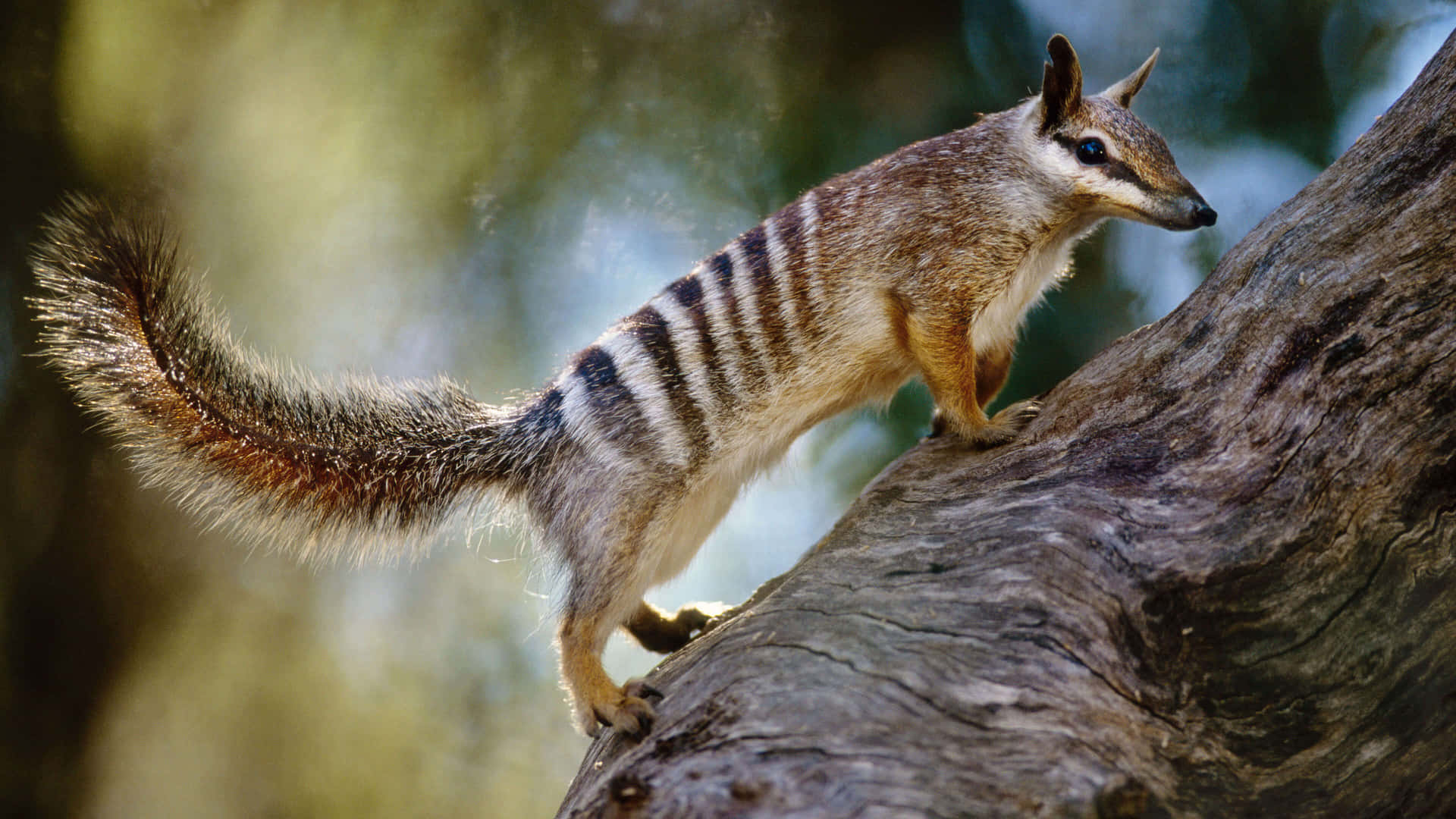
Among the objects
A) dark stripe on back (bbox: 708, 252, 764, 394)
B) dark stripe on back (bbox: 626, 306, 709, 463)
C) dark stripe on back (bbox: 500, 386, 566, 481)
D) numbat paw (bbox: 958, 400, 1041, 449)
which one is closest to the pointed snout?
numbat paw (bbox: 958, 400, 1041, 449)

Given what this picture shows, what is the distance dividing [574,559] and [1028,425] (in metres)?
1.16

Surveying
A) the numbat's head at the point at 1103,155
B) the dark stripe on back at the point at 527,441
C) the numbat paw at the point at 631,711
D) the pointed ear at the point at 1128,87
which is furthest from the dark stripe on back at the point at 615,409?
the pointed ear at the point at 1128,87

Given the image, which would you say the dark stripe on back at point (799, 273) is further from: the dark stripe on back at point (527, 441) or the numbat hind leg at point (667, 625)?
the numbat hind leg at point (667, 625)

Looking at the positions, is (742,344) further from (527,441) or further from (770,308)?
(527,441)

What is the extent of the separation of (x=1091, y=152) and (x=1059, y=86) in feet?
0.62

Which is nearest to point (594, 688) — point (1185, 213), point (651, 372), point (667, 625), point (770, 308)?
point (667, 625)

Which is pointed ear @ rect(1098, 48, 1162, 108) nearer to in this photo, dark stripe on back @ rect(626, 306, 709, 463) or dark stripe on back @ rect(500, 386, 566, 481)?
dark stripe on back @ rect(626, 306, 709, 463)

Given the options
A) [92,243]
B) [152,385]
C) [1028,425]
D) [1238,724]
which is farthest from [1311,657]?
[92,243]

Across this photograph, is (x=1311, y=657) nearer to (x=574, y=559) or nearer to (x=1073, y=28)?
(x=574, y=559)

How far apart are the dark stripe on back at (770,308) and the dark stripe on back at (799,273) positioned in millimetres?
37

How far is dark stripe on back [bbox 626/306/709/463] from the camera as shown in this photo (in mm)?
2271

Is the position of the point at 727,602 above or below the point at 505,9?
below

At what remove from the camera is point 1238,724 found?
59.1 inches

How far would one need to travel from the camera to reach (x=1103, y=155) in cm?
220
